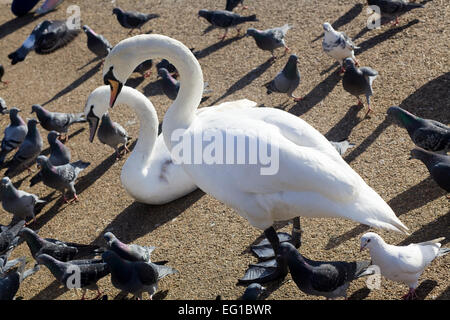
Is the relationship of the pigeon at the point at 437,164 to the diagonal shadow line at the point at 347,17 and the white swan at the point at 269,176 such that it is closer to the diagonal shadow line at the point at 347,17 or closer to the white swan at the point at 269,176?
the white swan at the point at 269,176

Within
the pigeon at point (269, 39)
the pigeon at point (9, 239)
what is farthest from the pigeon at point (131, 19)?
the pigeon at point (9, 239)

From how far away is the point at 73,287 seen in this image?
6035 millimetres

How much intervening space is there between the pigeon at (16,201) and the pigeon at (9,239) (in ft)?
1.60

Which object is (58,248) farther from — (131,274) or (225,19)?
(225,19)

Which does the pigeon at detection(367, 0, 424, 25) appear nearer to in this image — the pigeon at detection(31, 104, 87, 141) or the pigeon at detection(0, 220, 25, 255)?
the pigeon at detection(31, 104, 87, 141)

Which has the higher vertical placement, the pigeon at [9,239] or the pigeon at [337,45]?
the pigeon at [337,45]

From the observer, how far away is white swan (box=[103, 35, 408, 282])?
5.46m

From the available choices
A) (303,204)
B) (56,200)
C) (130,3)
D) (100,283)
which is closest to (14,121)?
(56,200)

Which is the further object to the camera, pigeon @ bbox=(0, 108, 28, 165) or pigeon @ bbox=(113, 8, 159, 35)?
pigeon @ bbox=(113, 8, 159, 35)

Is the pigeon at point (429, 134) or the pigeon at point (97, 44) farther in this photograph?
the pigeon at point (97, 44)

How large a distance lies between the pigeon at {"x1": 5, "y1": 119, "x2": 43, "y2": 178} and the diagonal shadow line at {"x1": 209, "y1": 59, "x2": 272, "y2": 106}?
A: 2.47m

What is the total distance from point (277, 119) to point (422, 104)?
9.25 feet

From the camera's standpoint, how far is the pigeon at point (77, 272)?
5.99m

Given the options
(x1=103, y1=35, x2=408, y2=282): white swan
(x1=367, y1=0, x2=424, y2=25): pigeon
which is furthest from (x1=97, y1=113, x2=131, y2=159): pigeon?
(x1=367, y1=0, x2=424, y2=25): pigeon
